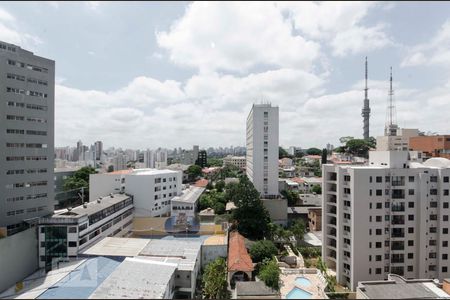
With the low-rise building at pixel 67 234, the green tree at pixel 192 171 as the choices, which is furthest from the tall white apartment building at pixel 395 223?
the green tree at pixel 192 171

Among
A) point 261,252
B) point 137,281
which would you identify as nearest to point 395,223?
point 261,252

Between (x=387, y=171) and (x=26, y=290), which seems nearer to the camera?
(x=26, y=290)

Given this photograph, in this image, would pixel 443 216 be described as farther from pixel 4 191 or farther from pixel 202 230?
pixel 4 191

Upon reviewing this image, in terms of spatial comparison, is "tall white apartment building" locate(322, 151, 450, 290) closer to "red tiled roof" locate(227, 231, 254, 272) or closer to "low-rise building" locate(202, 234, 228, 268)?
"red tiled roof" locate(227, 231, 254, 272)

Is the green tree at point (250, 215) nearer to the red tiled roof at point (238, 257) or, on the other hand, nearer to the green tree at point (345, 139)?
the red tiled roof at point (238, 257)

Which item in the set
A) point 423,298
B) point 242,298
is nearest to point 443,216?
point 423,298

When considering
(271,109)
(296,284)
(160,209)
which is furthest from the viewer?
(271,109)

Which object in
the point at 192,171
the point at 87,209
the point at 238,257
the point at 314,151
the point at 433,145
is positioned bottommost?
the point at 238,257

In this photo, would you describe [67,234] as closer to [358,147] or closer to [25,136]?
[25,136]
